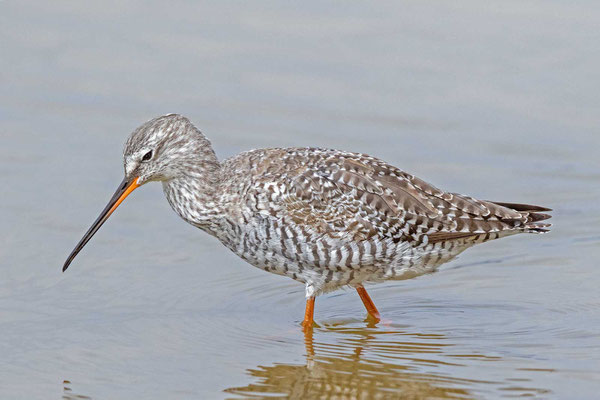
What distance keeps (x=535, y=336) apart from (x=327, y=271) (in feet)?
6.13

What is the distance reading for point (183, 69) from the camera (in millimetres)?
15836

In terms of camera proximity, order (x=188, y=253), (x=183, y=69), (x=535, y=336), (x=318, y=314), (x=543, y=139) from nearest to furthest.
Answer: (x=535, y=336) < (x=318, y=314) < (x=188, y=253) < (x=543, y=139) < (x=183, y=69)

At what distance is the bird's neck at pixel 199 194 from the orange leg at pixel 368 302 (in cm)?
149

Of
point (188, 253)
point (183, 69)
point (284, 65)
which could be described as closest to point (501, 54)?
point (284, 65)

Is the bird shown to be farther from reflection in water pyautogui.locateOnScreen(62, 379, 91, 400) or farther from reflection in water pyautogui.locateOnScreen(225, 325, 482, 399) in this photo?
reflection in water pyautogui.locateOnScreen(62, 379, 91, 400)

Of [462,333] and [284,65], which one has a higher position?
[284,65]

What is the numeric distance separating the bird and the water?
22.9 inches

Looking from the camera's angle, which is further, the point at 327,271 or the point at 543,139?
the point at 543,139

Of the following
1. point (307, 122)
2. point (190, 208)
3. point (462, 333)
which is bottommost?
point (462, 333)

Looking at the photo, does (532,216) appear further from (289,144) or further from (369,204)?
(289,144)

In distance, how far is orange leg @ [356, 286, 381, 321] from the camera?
10.8 m

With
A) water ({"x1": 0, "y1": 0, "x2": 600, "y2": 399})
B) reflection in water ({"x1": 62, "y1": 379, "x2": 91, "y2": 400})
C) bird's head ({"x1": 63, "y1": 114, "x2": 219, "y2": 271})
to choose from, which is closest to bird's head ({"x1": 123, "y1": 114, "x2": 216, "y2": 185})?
bird's head ({"x1": 63, "y1": 114, "x2": 219, "y2": 271})

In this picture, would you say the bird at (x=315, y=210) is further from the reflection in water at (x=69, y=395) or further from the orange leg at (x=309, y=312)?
the reflection in water at (x=69, y=395)

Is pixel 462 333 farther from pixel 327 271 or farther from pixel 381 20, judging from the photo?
pixel 381 20
